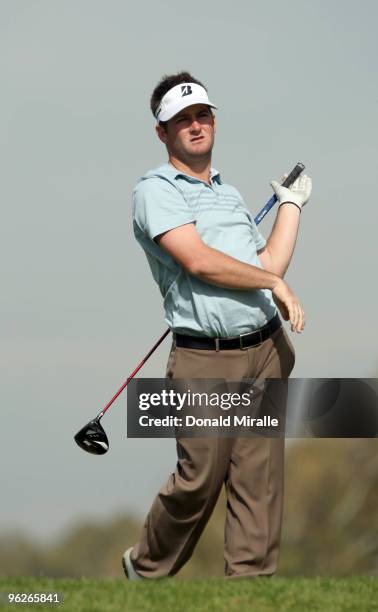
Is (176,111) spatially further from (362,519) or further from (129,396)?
(362,519)

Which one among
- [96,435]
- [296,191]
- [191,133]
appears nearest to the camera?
[191,133]

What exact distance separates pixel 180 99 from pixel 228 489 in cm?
Answer: 205

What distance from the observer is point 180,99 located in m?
6.33

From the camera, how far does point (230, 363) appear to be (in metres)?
6.16

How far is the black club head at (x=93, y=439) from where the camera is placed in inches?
259

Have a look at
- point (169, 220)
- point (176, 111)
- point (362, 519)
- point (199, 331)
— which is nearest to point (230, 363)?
point (199, 331)

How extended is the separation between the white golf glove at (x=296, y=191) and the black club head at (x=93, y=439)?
168 centimetres

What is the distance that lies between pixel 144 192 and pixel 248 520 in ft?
5.83

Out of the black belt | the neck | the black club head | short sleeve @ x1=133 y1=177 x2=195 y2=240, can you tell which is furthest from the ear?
the black club head

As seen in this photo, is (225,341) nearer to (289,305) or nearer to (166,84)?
(289,305)

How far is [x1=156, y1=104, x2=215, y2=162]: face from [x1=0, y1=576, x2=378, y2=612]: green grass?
2158 mm

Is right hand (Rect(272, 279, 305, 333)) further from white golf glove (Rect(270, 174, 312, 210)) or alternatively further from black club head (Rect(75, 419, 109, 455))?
black club head (Rect(75, 419, 109, 455))

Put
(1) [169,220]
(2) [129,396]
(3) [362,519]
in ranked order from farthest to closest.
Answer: (3) [362,519] → (2) [129,396] → (1) [169,220]

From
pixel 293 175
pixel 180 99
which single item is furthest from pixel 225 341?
pixel 293 175
